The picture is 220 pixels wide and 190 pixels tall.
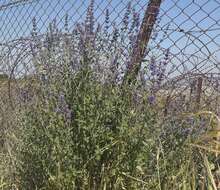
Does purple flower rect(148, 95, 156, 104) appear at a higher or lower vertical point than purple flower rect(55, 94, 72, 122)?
A: higher

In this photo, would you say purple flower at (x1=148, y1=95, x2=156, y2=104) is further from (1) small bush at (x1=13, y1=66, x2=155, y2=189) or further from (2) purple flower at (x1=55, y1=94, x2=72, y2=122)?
(2) purple flower at (x1=55, y1=94, x2=72, y2=122)

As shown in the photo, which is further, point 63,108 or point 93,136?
point 63,108

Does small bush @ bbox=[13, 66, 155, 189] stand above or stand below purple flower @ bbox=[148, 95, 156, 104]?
below

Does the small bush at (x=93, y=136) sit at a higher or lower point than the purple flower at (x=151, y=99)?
lower

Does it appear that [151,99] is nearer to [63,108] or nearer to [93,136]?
[93,136]

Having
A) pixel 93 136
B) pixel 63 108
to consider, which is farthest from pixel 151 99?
pixel 63 108

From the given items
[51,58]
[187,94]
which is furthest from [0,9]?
[187,94]

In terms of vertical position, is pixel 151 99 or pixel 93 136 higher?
pixel 151 99

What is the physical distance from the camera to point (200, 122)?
3.34m

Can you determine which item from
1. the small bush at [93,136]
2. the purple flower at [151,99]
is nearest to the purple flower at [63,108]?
the small bush at [93,136]

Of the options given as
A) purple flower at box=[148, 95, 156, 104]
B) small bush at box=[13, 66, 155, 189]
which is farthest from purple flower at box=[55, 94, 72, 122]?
purple flower at box=[148, 95, 156, 104]

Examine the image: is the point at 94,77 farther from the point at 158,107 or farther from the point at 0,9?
the point at 0,9

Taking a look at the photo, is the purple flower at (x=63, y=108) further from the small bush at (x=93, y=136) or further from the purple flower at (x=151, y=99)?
the purple flower at (x=151, y=99)

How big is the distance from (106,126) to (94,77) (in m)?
0.32
